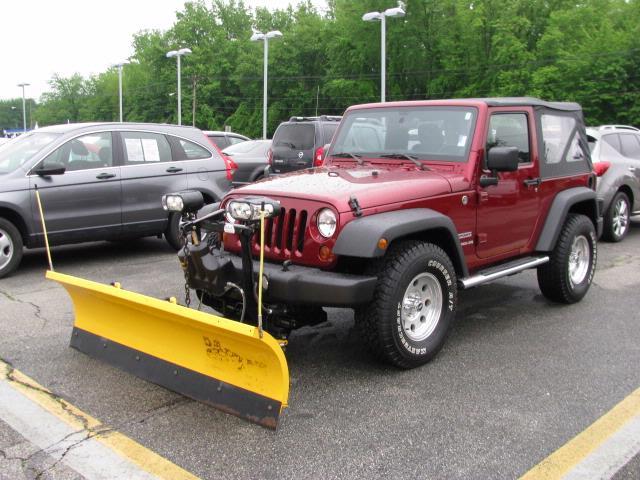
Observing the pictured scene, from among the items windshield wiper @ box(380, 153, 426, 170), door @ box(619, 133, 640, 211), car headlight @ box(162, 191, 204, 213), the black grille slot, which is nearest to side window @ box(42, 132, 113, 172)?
car headlight @ box(162, 191, 204, 213)

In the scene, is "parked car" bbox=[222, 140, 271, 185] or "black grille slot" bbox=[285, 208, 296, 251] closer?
"black grille slot" bbox=[285, 208, 296, 251]

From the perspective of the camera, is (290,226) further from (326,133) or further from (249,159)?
(249,159)

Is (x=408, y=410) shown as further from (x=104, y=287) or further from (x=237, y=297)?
(x=104, y=287)

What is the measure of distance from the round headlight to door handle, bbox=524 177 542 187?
2213 millimetres

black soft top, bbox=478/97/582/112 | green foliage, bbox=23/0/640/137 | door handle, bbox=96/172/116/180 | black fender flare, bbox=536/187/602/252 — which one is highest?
green foliage, bbox=23/0/640/137

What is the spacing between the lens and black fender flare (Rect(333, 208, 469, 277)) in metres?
3.92

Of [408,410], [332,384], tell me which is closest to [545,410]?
[408,410]

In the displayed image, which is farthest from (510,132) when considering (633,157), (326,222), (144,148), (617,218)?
(633,157)

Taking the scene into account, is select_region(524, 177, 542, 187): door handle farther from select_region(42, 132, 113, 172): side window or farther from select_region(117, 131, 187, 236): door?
select_region(42, 132, 113, 172): side window

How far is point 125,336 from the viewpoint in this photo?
427cm

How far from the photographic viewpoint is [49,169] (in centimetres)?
734

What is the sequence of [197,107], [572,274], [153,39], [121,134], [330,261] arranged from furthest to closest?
[153,39], [197,107], [121,134], [572,274], [330,261]

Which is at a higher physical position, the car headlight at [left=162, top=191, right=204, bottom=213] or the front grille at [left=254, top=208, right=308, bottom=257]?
the car headlight at [left=162, top=191, right=204, bottom=213]

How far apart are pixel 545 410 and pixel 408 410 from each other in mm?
807
